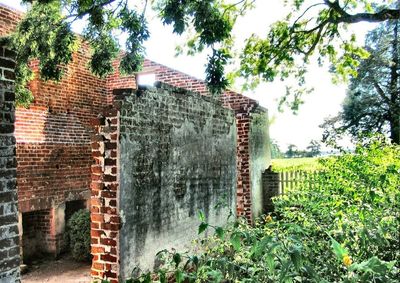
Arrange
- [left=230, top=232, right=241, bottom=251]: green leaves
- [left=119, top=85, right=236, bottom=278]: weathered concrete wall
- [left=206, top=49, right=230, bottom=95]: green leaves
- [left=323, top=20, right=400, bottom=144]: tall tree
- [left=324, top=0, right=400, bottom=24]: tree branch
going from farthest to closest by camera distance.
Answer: [left=323, top=20, right=400, bottom=144]: tall tree
[left=324, top=0, right=400, bottom=24]: tree branch
[left=206, top=49, right=230, bottom=95]: green leaves
[left=119, top=85, right=236, bottom=278]: weathered concrete wall
[left=230, top=232, right=241, bottom=251]: green leaves

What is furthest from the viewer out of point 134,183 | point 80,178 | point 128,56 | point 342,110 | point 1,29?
point 342,110

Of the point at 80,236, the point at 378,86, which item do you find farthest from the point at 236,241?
the point at 378,86

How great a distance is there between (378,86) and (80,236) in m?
18.1

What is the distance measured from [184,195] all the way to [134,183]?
63.5 inches

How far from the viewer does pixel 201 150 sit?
7.34 meters

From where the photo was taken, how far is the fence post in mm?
11703

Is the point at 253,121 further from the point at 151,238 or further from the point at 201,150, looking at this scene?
the point at 151,238

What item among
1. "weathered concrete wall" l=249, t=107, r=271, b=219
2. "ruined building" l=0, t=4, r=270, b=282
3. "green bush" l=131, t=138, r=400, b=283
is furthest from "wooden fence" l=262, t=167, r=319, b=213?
"green bush" l=131, t=138, r=400, b=283

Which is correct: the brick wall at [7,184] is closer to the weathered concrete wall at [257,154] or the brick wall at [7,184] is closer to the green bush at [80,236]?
the green bush at [80,236]

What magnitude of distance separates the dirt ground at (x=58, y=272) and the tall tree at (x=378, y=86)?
50.5 feet

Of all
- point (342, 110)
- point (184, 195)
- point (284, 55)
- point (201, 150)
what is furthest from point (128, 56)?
point (342, 110)

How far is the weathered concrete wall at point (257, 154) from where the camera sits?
416 inches

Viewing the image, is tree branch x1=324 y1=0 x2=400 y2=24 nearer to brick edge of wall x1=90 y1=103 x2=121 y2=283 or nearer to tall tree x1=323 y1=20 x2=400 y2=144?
brick edge of wall x1=90 y1=103 x2=121 y2=283

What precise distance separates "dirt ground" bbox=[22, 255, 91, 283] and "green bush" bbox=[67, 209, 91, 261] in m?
0.22
